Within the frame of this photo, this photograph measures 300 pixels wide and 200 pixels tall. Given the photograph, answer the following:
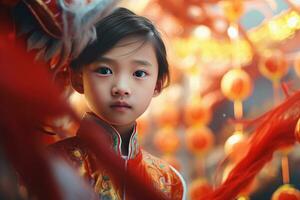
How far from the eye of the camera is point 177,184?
1.08 metres

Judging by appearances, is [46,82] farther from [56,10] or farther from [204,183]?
[204,183]

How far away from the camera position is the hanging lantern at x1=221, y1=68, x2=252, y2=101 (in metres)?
1.16

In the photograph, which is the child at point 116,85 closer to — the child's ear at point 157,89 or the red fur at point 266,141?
the child's ear at point 157,89

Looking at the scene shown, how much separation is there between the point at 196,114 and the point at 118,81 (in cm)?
22

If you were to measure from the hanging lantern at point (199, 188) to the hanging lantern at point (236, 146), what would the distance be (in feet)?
0.24

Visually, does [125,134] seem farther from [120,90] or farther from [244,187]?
[244,187]

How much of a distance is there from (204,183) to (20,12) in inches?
19.0

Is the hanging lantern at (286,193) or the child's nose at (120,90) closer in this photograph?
the child's nose at (120,90)

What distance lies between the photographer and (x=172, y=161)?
114 cm

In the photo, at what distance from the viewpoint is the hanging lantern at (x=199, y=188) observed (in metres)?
1.12

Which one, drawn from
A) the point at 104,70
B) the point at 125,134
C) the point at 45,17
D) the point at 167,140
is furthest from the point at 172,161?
the point at 45,17

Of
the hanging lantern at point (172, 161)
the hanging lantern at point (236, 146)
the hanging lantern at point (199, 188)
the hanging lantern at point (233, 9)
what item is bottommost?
the hanging lantern at point (199, 188)

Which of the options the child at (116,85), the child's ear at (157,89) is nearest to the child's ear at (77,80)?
the child at (116,85)

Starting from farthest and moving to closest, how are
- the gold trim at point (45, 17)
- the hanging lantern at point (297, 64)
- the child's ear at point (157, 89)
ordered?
the hanging lantern at point (297, 64) < the child's ear at point (157, 89) < the gold trim at point (45, 17)
